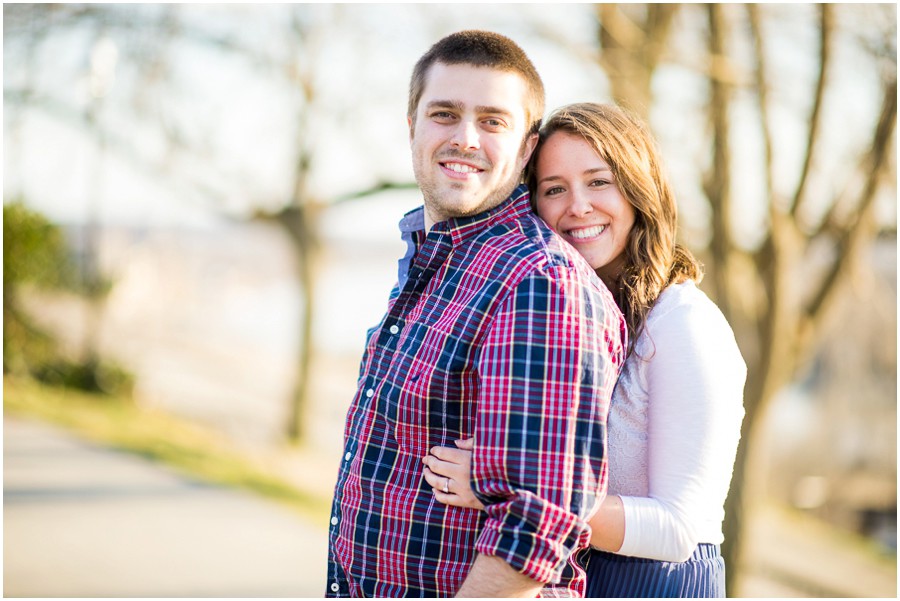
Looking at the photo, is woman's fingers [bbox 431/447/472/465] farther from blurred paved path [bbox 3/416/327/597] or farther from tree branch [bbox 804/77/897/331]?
tree branch [bbox 804/77/897/331]

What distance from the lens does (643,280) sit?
2.04 meters

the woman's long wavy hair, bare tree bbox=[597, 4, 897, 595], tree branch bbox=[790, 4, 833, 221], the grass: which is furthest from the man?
the grass

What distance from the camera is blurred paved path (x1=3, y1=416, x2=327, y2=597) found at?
499 centimetres

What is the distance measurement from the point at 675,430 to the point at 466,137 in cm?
78

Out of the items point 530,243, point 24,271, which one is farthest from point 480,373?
point 24,271

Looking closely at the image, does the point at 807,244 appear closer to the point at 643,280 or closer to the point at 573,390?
the point at 643,280

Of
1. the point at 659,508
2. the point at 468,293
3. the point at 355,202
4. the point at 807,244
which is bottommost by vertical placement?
the point at 659,508

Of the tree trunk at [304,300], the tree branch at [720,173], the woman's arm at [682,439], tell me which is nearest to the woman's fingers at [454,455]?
the woman's arm at [682,439]

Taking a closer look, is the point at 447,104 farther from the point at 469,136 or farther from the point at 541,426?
the point at 541,426

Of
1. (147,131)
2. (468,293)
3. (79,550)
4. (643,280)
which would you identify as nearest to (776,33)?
(643,280)

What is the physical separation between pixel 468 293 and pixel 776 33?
4.69 meters

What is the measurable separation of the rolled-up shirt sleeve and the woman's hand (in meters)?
0.05

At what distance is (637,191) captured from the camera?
213 centimetres

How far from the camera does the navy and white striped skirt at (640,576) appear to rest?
1.88m
